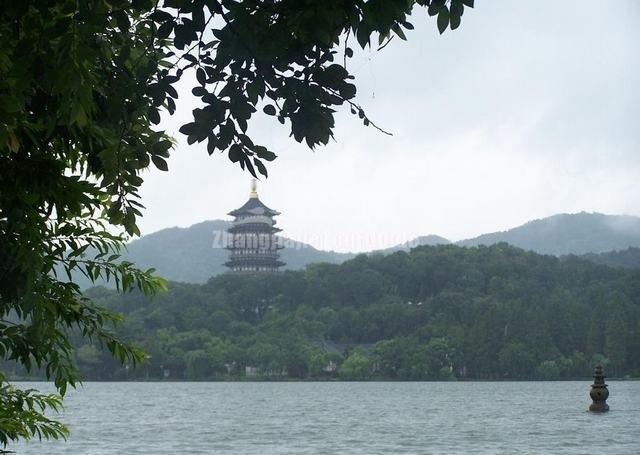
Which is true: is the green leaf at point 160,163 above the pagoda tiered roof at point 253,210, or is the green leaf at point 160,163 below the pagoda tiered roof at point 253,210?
below

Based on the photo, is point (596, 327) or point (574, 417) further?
point (596, 327)

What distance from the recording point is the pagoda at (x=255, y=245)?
6609 inches

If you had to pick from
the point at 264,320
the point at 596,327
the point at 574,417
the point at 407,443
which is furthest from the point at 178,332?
the point at 407,443

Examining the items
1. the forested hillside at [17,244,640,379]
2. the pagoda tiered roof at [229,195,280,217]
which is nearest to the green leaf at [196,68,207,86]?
the forested hillside at [17,244,640,379]

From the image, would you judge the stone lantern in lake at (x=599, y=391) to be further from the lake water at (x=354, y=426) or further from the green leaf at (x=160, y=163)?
the green leaf at (x=160, y=163)

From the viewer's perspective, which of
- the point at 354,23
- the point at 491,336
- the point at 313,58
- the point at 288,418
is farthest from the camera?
the point at 491,336

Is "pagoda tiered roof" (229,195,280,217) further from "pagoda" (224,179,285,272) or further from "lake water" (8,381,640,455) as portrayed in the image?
"lake water" (8,381,640,455)

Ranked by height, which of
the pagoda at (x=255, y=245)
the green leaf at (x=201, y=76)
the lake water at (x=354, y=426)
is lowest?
the lake water at (x=354, y=426)

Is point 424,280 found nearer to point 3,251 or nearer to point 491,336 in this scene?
point 491,336

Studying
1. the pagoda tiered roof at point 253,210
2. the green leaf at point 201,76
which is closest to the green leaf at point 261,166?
the green leaf at point 201,76

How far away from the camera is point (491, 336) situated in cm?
11994

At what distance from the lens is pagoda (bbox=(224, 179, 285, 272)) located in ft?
551

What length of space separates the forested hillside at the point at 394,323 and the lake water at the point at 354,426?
24.6m

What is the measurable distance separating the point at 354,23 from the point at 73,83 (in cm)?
134
